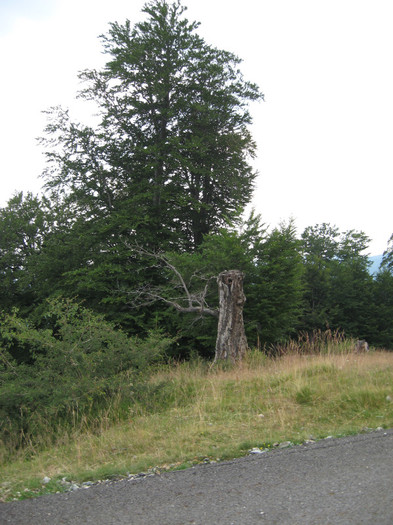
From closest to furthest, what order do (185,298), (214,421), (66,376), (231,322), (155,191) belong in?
1. (214,421)
2. (66,376)
3. (231,322)
4. (185,298)
5. (155,191)

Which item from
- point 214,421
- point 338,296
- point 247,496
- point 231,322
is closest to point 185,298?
point 231,322

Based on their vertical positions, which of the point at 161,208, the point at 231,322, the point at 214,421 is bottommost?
the point at 214,421

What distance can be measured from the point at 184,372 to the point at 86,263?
510 inches

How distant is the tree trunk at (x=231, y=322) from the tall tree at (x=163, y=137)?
10.1 m

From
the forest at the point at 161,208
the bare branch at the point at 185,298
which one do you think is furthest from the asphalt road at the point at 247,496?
the forest at the point at 161,208

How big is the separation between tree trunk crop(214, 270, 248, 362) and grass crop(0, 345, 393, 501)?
5.51 ft

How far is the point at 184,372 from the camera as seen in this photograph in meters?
9.55

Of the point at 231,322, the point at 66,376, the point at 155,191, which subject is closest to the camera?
the point at 66,376

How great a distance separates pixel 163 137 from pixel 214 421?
18469mm

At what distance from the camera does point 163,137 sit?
22391 millimetres

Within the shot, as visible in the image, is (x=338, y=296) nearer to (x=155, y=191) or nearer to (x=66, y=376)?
(x=155, y=191)

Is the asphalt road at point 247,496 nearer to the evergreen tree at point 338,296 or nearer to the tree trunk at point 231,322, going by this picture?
the tree trunk at point 231,322

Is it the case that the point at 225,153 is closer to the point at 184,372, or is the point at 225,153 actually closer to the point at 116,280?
the point at 116,280

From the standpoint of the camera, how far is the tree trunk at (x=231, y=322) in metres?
10.6
